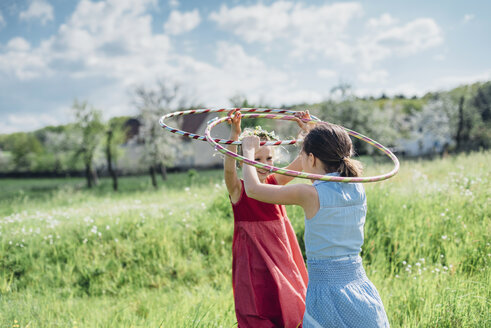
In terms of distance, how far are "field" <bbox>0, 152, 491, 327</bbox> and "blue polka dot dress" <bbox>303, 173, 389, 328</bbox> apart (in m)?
1.62

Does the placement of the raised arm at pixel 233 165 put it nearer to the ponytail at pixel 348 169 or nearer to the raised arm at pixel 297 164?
the raised arm at pixel 297 164

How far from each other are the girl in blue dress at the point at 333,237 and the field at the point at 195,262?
1.64 m

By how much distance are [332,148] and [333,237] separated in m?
0.58

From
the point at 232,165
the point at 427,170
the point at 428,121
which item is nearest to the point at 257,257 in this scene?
the point at 232,165

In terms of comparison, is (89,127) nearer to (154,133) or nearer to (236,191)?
(154,133)

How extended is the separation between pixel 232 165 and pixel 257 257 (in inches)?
30.4

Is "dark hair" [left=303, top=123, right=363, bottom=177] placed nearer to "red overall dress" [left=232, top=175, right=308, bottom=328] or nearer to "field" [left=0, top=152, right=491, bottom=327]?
"red overall dress" [left=232, top=175, right=308, bottom=328]

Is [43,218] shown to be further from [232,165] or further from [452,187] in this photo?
[452,187]

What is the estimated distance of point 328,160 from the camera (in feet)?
8.32

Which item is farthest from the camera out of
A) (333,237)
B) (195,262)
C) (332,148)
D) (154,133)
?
(154,133)

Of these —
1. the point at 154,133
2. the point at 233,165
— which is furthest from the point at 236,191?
the point at 154,133

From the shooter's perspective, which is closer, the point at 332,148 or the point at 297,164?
the point at 332,148

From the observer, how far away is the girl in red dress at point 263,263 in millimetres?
2912

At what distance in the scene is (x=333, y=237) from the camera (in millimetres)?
2389
